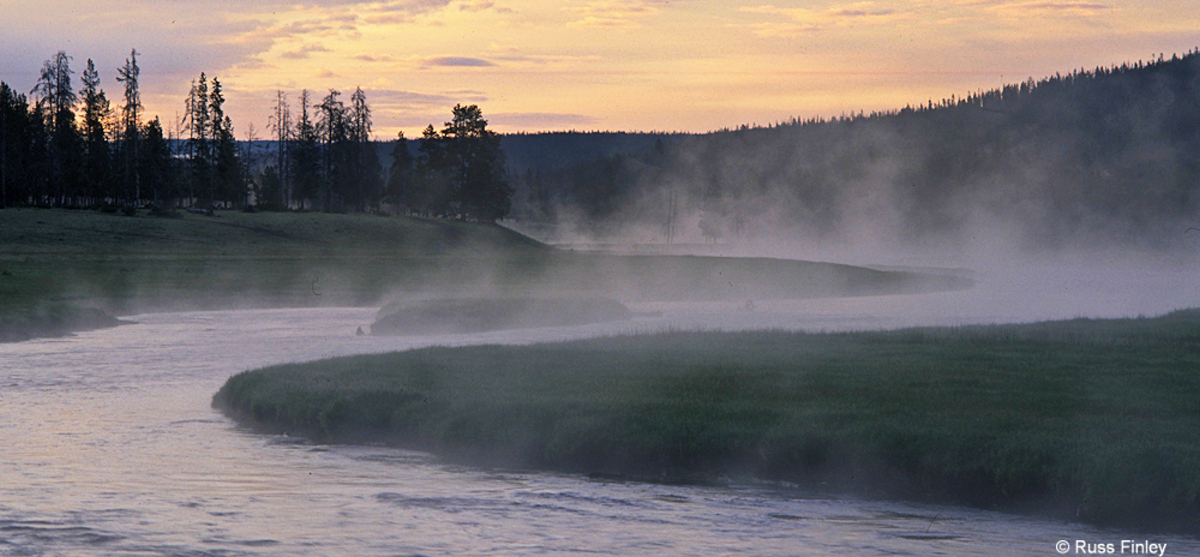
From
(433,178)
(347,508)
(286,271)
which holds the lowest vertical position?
(347,508)

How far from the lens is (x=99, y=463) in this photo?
19.3 meters

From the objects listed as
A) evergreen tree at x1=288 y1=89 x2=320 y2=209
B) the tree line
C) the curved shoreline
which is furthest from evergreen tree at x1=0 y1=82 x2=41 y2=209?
the curved shoreline

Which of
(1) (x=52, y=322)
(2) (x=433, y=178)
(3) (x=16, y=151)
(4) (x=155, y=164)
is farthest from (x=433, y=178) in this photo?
(1) (x=52, y=322)

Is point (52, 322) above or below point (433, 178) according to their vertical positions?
below

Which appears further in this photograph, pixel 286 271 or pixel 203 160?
pixel 203 160

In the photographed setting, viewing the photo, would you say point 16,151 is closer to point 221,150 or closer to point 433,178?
point 221,150

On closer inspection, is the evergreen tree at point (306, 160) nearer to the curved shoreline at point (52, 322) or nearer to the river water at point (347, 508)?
the curved shoreline at point (52, 322)

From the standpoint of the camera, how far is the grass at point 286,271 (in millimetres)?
59094

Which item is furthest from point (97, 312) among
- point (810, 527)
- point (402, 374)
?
point (810, 527)

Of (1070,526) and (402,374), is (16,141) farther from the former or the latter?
(1070,526)

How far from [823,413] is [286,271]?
59.4 m

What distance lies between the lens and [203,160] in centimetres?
12338

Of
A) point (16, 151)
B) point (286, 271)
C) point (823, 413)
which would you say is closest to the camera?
point (823, 413)

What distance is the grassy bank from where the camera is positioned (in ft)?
54.5
